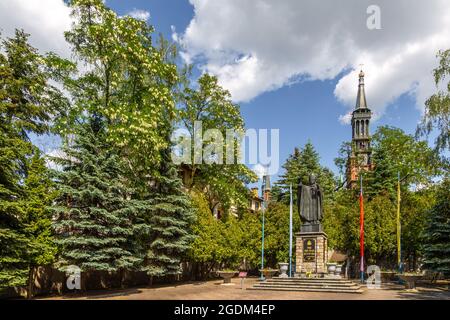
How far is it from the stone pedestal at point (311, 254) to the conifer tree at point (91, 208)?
954 centimetres

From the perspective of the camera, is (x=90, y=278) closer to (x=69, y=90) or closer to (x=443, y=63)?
(x=69, y=90)

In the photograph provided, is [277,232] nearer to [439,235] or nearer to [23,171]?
[439,235]

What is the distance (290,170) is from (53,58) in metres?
32.4

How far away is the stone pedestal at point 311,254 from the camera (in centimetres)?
2136

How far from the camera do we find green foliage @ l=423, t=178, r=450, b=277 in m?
22.6

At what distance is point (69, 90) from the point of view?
21922mm

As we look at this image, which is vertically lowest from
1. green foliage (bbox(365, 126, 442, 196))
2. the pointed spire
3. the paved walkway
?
the paved walkway

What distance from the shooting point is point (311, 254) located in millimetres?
21609

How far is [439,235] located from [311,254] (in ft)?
28.5

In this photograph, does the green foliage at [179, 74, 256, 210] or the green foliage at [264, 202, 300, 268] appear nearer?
the green foliage at [179, 74, 256, 210]

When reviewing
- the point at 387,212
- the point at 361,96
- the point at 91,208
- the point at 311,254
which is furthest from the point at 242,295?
the point at 361,96

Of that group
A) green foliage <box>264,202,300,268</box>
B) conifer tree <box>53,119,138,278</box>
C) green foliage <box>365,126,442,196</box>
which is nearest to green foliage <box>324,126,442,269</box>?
green foliage <box>365,126,442,196</box>

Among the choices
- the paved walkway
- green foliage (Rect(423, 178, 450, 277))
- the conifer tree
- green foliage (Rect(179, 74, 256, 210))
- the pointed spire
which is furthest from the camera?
the pointed spire

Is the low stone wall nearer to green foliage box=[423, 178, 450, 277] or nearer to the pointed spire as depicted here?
green foliage box=[423, 178, 450, 277]
